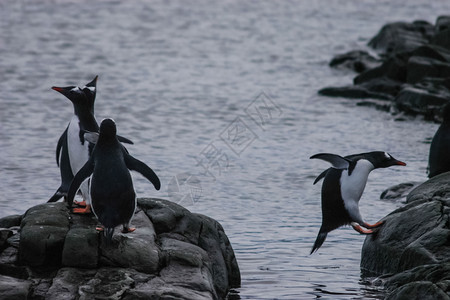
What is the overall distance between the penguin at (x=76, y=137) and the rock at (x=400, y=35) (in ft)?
58.4

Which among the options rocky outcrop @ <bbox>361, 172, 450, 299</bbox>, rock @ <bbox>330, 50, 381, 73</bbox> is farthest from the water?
rock @ <bbox>330, 50, 381, 73</bbox>

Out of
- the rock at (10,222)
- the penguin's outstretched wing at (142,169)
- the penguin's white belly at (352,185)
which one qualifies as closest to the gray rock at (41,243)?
the rock at (10,222)

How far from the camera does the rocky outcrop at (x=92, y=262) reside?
7.15 meters

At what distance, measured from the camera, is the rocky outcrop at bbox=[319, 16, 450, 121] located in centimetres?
1883

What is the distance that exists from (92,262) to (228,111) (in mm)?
11951

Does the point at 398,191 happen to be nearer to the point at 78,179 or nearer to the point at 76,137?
the point at 76,137

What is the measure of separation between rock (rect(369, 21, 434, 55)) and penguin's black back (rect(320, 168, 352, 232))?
54.9 ft

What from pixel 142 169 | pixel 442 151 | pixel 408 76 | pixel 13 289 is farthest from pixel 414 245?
pixel 408 76

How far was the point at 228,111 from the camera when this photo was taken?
19234mm

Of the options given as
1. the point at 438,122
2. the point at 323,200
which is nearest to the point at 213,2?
the point at 438,122

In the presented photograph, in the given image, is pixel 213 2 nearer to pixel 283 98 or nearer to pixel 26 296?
pixel 283 98

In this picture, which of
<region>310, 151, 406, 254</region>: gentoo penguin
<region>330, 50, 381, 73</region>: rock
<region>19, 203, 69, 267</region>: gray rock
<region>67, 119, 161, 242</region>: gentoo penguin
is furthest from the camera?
<region>330, 50, 381, 73</region>: rock

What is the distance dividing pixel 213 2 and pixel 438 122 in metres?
21.8

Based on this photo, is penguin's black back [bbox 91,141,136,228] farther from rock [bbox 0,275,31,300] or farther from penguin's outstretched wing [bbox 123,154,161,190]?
rock [bbox 0,275,31,300]
